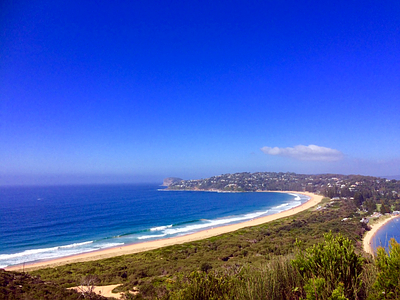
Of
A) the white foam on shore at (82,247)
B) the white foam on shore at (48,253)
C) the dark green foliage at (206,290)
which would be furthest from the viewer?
the white foam on shore at (82,247)

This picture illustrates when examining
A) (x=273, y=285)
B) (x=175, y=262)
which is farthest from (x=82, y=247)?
(x=273, y=285)

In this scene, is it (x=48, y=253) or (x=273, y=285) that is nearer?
(x=273, y=285)

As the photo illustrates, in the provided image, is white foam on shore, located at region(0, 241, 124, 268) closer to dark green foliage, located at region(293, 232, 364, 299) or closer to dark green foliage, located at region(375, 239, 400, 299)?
dark green foliage, located at region(293, 232, 364, 299)

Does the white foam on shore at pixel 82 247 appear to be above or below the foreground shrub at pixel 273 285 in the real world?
below

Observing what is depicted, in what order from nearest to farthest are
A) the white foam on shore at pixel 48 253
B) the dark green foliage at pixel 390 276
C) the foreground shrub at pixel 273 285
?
the dark green foliage at pixel 390 276 < the foreground shrub at pixel 273 285 < the white foam on shore at pixel 48 253

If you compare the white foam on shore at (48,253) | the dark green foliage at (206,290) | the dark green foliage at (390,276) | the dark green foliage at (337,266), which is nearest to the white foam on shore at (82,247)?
the white foam on shore at (48,253)

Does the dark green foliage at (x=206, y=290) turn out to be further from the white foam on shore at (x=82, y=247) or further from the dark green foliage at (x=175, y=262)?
the white foam on shore at (x=82, y=247)

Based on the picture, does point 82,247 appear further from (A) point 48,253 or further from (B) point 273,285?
(B) point 273,285

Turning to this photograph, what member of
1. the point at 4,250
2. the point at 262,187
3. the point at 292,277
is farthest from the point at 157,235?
the point at 262,187

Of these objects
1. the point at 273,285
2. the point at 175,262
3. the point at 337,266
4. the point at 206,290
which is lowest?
the point at 175,262

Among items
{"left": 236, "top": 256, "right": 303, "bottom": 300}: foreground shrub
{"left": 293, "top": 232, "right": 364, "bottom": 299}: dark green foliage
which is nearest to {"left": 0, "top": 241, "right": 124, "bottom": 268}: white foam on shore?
{"left": 236, "top": 256, "right": 303, "bottom": 300}: foreground shrub

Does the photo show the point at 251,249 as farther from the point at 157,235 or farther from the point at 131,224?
the point at 131,224

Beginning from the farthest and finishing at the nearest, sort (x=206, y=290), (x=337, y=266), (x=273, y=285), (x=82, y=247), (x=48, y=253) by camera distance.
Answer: (x=82, y=247), (x=48, y=253), (x=206, y=290), (x=273, y=285), (x=337, y=266)
